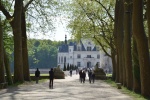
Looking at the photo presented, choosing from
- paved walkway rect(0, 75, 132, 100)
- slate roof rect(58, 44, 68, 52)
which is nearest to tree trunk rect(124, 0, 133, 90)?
paved walkway rect(0, 75, 132, 100)

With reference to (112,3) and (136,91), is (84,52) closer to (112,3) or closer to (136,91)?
(112,3)

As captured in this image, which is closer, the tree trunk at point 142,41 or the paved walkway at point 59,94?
the paved walkway at point 59,94

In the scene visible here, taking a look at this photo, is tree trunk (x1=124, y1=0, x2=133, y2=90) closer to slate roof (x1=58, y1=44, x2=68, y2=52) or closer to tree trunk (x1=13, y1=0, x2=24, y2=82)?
tree trunk (x1=13, y1=0, x2=24, y2=82)

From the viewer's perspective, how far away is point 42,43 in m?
38.9

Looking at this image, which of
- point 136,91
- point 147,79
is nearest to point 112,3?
point 136,91

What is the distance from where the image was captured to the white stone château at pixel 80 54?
138 metres

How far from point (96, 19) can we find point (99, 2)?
4.79 m

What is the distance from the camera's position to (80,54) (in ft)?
457

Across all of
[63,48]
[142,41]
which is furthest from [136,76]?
[63,48]

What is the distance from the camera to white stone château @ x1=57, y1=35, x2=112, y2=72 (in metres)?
138

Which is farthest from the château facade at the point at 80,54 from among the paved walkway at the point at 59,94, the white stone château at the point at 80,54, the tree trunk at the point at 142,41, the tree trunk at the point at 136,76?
the tree trunk at the point at 142,41

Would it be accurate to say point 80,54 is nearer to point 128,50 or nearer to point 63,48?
point 63,48

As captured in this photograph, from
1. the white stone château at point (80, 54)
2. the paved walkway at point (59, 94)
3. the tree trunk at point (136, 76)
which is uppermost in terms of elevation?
the white stone château at point (80, 54)

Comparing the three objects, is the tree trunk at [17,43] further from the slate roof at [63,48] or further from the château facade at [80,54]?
the slate roof at [63,48]
